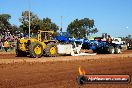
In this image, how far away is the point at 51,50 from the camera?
2594 centimetres

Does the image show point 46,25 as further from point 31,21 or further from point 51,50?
point 51,50

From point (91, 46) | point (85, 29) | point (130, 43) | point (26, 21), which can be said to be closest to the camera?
point (91, 46)

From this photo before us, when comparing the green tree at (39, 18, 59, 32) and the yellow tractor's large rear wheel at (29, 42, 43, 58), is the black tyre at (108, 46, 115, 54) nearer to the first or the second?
the yellow tractor's large rear wheel at (29, 42, 43, 58)

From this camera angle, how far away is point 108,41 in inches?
1353

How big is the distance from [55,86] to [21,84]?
1.18 metres

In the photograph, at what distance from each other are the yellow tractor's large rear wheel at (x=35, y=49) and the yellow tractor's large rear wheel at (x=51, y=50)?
0.52 m

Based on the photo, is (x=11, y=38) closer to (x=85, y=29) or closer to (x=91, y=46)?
(x=91, y=46)

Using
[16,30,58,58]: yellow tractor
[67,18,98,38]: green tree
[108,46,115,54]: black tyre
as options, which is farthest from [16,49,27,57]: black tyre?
[67,18,98,38]: green tree

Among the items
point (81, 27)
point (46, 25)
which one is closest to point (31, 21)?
point (46, 25)

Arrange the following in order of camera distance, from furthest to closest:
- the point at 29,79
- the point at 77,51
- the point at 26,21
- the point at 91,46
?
the point at 26,21 < the point at 91,46 < the point at 77,51 < the point at 29,79

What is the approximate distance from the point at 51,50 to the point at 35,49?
1.41 m

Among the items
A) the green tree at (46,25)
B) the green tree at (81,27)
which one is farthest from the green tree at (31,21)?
the green tree at (81,27)

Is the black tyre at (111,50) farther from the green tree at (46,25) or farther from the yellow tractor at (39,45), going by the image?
the green tree at (46,25)

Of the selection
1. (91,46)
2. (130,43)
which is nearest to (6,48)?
(91,46)
